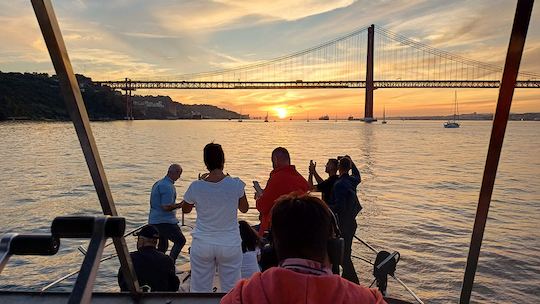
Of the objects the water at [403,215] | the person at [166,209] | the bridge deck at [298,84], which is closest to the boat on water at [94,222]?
the person at [166,209]

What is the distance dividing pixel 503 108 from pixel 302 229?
3.99ft

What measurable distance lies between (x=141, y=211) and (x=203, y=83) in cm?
9592

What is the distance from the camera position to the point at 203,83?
110 m

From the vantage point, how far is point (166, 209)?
6434mm

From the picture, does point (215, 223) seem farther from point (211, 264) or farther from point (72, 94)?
point (72, 94)

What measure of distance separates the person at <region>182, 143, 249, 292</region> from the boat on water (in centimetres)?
97

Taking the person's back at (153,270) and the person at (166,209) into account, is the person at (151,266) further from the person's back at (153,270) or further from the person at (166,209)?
the person at (166,209)

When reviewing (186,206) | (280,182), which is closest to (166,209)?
(280,182)

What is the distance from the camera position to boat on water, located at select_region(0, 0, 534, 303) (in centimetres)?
144

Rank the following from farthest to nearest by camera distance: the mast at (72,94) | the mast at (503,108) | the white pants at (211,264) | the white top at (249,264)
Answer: the white top at (249,264) < the white pants at (211,264) < the mast at (72,94) < the mast at (503,108)

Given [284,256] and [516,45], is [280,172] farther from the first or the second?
[284,256]

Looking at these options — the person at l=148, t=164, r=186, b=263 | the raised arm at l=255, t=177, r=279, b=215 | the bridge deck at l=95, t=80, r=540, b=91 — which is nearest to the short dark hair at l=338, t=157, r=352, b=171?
the raised arm at l=255, t=177, r=279, b=215

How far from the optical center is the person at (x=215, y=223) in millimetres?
3801

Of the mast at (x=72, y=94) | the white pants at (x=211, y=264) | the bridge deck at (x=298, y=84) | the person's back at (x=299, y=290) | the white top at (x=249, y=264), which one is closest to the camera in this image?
the person's back at (x=299, y=290)
